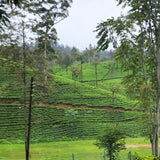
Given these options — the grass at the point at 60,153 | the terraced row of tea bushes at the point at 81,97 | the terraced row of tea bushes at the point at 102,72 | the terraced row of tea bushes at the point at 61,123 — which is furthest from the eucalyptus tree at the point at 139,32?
the terraced row of tea bushes at the point at 102,72

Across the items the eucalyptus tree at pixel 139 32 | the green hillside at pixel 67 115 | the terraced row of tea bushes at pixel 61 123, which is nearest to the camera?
the eucalyptus tree at pixel 139 32

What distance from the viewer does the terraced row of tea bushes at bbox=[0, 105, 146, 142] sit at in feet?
115

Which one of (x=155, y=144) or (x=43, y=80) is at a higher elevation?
(x=43, y=80)

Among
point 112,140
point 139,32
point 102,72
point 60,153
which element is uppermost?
point 102,72

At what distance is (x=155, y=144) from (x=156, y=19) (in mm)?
7063

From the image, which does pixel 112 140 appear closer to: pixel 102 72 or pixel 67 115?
pixel 67 115

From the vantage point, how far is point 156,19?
11.3 metres

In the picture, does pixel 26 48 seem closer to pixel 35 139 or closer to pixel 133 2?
pixel 133 2

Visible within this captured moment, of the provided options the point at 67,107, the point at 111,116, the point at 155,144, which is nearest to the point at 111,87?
the point at 111,116

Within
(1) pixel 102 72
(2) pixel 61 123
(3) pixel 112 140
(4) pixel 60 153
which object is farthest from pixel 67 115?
(1) pixel 102 72

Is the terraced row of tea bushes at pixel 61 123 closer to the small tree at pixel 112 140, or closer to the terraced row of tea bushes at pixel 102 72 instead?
the small tree at pixel 112 140

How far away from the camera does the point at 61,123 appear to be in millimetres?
39750

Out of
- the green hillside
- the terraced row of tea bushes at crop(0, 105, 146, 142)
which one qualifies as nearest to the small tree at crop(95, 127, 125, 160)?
the green hillside

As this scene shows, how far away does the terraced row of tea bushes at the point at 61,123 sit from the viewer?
3509 cm
